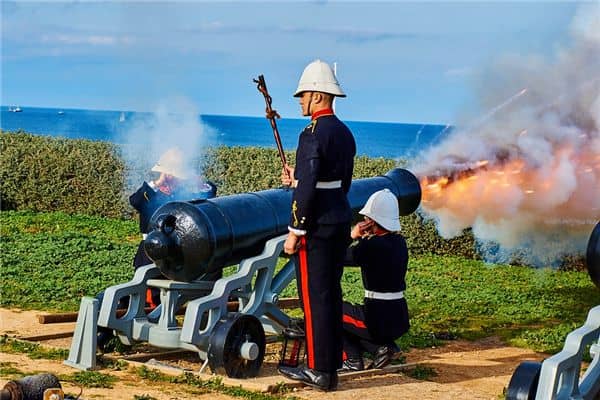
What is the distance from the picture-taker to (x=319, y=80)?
26.2ft

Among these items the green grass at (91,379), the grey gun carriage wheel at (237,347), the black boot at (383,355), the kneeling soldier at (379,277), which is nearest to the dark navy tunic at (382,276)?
the kneeling soldier at (379,277)

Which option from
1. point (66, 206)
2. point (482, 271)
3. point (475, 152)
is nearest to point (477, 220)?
point (475, 152)

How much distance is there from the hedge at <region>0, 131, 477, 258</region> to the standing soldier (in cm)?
1000

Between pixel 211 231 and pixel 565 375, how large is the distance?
9.88 ft

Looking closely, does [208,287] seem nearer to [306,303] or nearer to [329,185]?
[306,303]

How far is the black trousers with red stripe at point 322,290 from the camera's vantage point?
8039 mm

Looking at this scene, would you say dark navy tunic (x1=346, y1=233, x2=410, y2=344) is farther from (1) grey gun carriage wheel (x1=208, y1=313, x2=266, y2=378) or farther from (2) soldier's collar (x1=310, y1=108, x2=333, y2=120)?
(2) soldier's collar (x1=310, y1=108, x2=333, y2=120)

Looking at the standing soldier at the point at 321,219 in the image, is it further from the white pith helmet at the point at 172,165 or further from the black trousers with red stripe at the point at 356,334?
the white pith helmet at the point at 172,165

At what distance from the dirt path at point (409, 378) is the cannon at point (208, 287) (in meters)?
0.33

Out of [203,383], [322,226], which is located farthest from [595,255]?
[203,383]

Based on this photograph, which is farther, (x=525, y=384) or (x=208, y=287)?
(x=208, y=287)

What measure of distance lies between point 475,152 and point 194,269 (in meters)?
4.10

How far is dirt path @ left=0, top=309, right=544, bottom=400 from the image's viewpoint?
7.91 meters

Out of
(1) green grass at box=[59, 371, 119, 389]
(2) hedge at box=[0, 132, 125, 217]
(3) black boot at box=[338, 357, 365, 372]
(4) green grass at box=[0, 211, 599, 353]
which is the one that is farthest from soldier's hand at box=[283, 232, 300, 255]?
(2) hedge at box=[0, 132, 125, 217]
